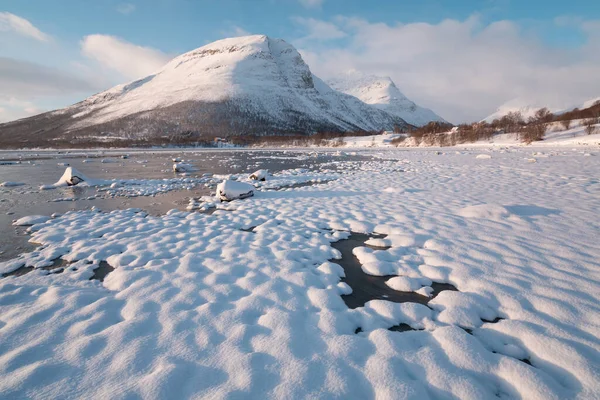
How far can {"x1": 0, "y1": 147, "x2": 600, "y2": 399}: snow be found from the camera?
2348mm

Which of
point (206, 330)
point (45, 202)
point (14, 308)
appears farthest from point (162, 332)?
point (45, 202)

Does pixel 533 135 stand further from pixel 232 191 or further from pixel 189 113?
pixel 189 113

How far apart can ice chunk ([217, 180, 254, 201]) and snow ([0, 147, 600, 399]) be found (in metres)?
3.34

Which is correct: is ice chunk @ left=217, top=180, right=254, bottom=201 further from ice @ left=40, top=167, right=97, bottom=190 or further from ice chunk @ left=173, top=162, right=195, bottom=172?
ice chunk @ left=173, top=162, right=195, bottom=172

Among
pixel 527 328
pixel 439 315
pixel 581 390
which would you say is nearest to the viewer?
pixel 581 390

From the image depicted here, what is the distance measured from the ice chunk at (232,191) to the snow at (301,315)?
3.34m

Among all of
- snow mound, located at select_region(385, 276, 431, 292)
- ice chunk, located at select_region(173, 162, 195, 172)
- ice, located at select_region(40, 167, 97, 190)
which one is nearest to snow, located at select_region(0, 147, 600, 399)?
snow mound, located at select_region(385, 276, 431, 292)

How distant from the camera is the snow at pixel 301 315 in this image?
235 centimetres

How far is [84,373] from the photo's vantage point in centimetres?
244

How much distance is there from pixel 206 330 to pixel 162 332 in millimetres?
482

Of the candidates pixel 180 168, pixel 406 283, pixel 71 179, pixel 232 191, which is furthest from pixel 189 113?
pixel 406 283

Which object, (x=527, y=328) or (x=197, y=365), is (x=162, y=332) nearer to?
(x=197, y=365)

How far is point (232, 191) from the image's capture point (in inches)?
394

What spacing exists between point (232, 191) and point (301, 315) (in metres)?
7.39
